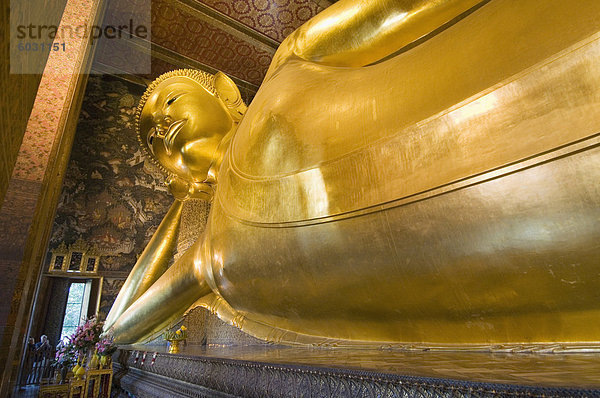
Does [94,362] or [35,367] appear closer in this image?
[94,362]

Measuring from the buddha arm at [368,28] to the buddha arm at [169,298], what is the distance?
841 mm

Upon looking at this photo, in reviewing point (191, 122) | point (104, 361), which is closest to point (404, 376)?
point (191, 122)

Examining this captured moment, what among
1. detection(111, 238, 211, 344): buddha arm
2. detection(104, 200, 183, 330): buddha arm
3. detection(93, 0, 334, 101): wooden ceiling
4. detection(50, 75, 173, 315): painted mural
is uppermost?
detection(93, 0, 334, 101): wooden ceiling

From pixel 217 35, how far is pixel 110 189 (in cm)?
243

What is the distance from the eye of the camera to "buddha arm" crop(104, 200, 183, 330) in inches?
69.4

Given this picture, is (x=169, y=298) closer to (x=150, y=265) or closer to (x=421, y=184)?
(x=150, y=265)

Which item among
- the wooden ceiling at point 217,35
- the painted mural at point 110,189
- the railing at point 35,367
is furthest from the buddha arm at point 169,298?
the wooden ceiling at point 217,35

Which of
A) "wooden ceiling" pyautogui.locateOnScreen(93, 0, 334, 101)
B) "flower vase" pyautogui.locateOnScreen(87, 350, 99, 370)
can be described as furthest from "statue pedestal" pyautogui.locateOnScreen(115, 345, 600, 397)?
"wooden ceiling" pyautogui.locateOnScreen(93, 0, 334, 101)

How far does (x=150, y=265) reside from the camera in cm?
186

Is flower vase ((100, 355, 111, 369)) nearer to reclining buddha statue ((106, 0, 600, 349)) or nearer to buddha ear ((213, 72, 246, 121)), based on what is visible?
reclining buddha statue ((106, 0, 600, 349))

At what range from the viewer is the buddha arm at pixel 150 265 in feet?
5.78

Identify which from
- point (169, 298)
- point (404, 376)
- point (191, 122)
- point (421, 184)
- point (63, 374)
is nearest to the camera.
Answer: point (404, 376)

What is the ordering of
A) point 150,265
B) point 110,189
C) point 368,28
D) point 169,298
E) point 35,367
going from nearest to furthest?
1. point 368,28
2. point 169,298
3. point 150,265
4. point 35,367
5. point 110,189

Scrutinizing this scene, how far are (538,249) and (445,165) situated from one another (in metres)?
0.20
